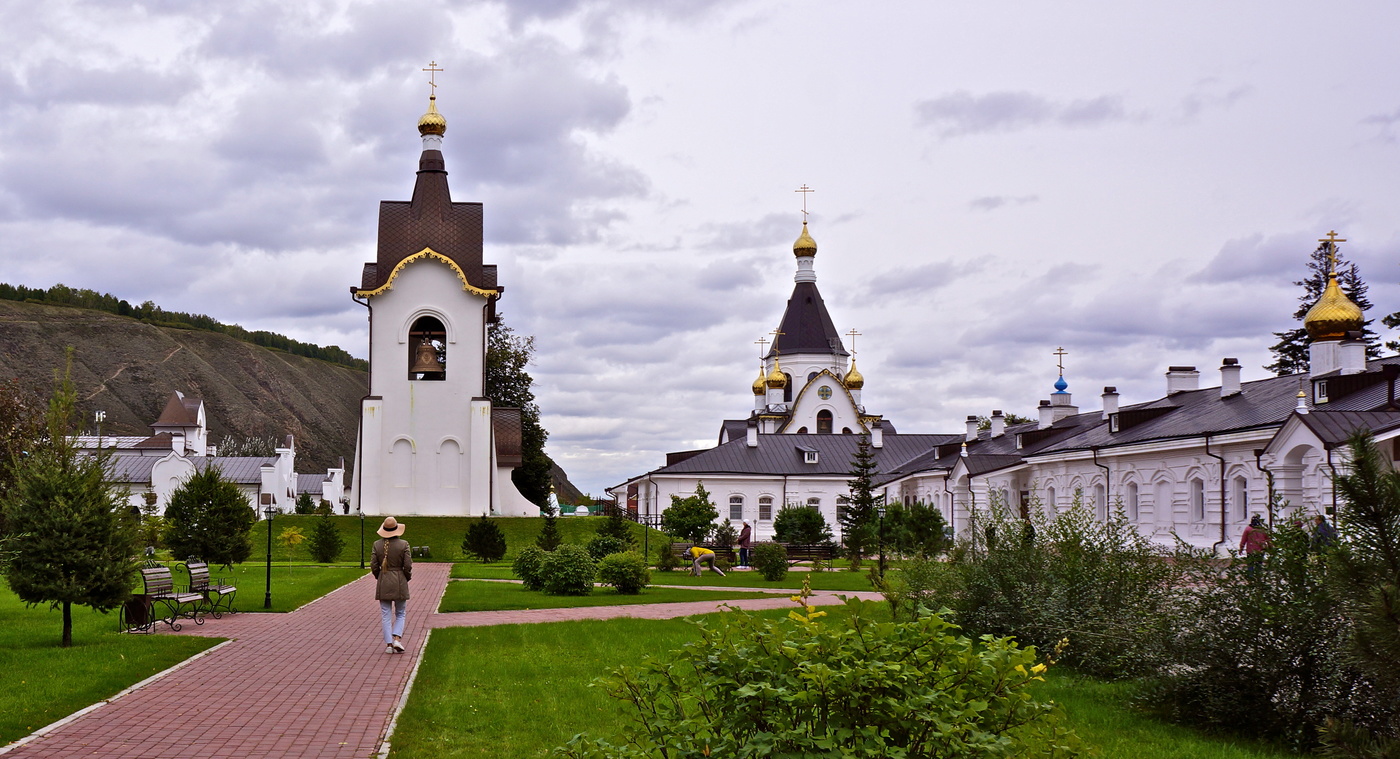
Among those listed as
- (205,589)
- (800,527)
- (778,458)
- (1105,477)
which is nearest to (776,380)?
(778,458)

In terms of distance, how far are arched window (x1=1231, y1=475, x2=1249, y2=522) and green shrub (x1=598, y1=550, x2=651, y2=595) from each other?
14056 millimetres

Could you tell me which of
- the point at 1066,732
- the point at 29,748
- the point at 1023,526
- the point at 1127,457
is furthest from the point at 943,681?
the point at 1127,457

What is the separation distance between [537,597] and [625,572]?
75.1 inches

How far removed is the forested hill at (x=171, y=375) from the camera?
4798 inches

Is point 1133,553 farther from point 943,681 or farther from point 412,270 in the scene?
point 412,270

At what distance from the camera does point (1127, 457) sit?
30281mm

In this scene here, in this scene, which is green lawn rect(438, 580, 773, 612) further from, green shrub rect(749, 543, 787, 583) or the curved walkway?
green shrub rect(749, 543, 787, 583)

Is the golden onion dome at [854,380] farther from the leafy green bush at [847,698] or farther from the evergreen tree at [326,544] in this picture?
the leafy green bush at [847,698]

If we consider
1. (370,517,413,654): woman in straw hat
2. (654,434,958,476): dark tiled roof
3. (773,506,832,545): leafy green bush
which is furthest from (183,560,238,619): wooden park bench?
(654,434,958,476): dark tiled roof

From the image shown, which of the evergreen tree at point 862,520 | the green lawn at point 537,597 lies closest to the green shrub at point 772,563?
the green lawn at point 537,597

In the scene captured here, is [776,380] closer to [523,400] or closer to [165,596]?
[523,400]

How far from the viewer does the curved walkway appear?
25.1 ft

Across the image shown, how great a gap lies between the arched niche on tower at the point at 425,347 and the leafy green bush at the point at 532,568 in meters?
17.5

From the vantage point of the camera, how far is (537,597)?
20453 mm
